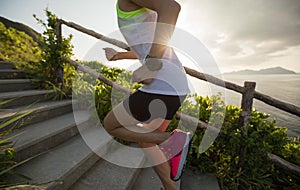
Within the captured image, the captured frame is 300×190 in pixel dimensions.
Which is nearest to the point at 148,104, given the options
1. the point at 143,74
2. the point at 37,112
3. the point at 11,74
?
the point at 143,74

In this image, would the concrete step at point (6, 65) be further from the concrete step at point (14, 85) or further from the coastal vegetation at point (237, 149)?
the coastal vegetation at point (237, 149)

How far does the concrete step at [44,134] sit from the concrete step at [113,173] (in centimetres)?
53

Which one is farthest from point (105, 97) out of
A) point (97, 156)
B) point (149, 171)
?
point (149, 171)

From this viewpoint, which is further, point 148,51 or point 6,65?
point 6,65

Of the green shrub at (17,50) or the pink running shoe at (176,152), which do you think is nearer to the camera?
the pink running shoe at (176,152)

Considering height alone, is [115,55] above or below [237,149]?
above

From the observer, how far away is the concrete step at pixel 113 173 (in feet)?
5.68

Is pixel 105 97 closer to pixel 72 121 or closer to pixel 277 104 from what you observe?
pixel 72 121

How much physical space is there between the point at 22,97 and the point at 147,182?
6.87ft

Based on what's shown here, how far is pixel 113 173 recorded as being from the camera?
1.94 metres

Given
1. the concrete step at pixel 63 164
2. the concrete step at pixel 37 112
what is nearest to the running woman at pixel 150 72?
the concrete step at pixel 63 164

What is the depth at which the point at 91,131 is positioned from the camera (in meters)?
2.64

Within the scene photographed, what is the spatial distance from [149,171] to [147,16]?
1775 millimetres

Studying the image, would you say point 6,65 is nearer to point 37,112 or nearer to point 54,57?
point 54,57
